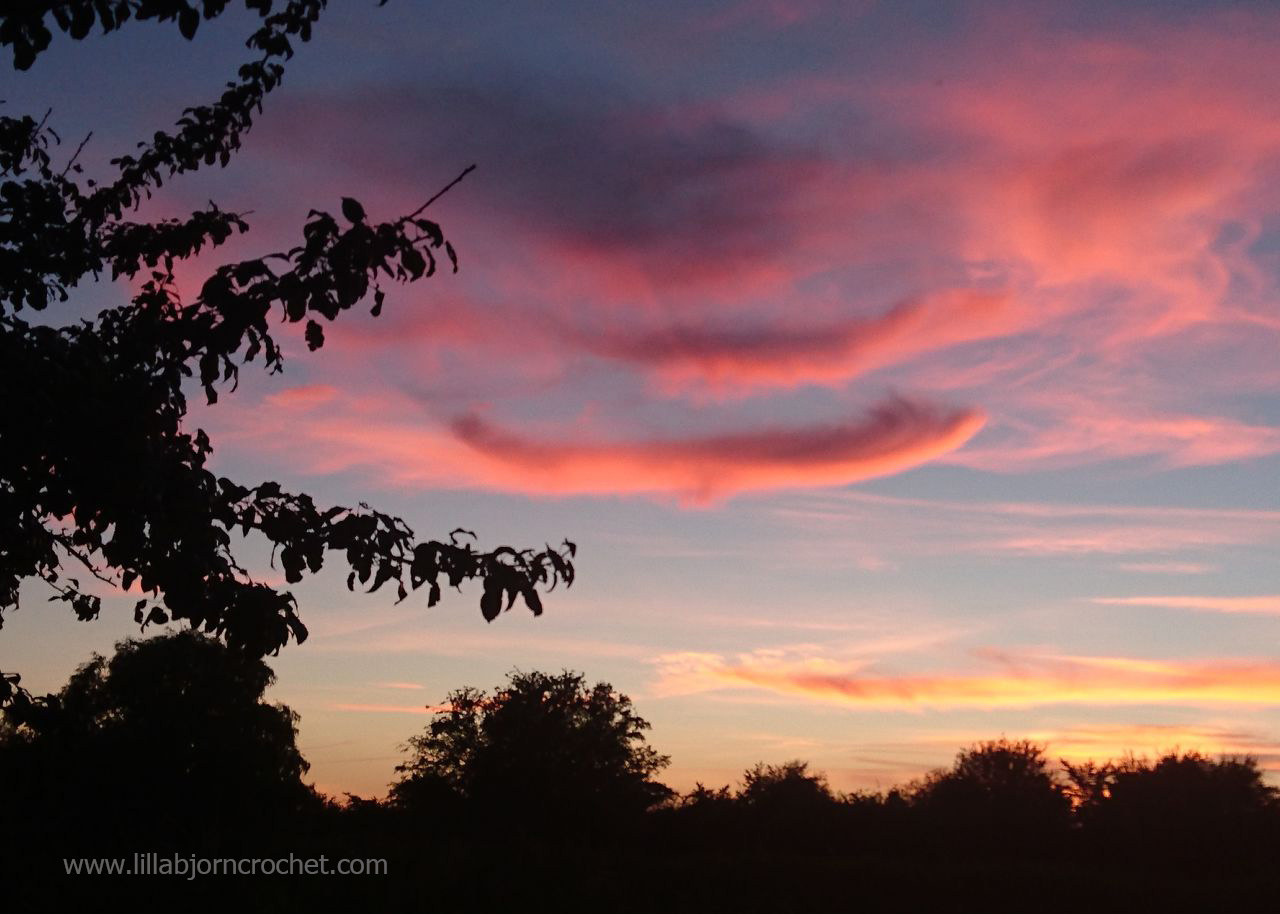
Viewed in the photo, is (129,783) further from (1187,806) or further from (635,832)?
(1187,806)

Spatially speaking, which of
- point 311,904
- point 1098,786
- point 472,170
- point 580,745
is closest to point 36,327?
point 472,170

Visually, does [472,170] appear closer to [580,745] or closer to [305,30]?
[305,30]

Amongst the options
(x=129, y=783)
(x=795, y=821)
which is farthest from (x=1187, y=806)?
(x=129, y=783)

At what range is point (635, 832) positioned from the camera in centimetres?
2227

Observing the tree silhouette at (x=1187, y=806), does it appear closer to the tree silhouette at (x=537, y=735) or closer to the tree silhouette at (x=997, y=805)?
the tree silhouette at (x=997, y=805)

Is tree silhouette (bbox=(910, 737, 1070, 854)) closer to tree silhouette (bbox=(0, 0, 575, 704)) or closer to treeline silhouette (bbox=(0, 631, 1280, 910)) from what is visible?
treeline silhouette (bbox=(0, 631, 1280, 910))

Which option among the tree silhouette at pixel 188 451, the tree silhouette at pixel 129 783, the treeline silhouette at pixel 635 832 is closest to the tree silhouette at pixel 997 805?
the treeline silhouette at pixel 635 832

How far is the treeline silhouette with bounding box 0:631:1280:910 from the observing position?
1232cm

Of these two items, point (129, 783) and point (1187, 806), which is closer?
point (129, 783)

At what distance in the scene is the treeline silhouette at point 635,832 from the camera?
12320mm

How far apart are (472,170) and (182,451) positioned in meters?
2.60

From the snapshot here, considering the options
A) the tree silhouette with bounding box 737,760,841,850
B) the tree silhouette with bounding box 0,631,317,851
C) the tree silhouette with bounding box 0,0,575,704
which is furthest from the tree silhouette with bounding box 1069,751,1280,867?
the tree silhouette with bounding box 0,0,575,704

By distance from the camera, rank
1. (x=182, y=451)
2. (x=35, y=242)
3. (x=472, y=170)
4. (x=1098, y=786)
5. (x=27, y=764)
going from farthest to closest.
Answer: (x=1098, y=786)
(x=35, y=242)
(x=27, y=764)
(x=182, y=451)
(x=472, y=170)

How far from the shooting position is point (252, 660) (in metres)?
6.70
